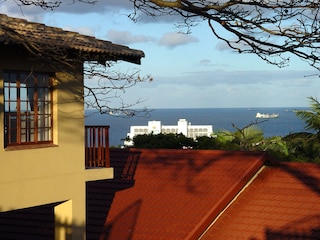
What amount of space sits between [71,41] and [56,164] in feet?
7.85

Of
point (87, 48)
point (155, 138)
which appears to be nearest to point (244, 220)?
point (87, 48)

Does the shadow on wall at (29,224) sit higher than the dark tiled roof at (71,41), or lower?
lower

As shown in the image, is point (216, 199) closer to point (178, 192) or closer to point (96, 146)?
point (178, 192)

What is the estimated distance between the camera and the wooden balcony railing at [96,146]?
14.7 m

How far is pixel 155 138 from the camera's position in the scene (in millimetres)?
29984

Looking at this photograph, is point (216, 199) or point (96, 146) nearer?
point (96, 146)

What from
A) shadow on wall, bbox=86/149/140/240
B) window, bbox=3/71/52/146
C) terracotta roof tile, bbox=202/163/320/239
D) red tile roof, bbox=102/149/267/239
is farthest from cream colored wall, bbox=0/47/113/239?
terracotta roof tile, bbox=202/163/320/239

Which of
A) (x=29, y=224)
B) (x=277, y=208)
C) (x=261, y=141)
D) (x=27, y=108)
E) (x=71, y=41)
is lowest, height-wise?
(x=29, y=224)

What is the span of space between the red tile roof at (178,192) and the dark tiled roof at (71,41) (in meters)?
3.30

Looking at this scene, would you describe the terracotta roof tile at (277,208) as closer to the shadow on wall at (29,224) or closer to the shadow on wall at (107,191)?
the shadow on wall at (107,191)

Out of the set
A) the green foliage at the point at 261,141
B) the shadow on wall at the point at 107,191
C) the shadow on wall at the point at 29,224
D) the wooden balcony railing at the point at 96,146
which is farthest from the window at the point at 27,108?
the green foliage at the point at 261,141

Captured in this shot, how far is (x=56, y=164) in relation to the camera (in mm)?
13586

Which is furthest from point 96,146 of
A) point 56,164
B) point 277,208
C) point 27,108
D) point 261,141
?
point 261,141

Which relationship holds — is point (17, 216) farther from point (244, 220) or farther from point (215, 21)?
point (215, 21)
